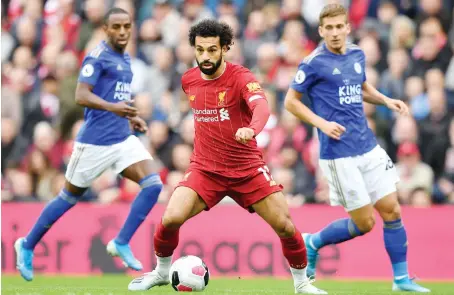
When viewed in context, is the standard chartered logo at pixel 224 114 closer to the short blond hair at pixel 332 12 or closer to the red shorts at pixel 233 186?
the red shorts at pixel 233 186

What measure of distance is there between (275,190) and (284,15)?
25.2ft

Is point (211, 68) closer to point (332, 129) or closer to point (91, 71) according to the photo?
point (332, 129)

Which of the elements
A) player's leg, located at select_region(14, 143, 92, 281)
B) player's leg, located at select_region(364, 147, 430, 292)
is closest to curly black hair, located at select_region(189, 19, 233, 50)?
player's leg, located at select_region(364, 147, 430, 292)

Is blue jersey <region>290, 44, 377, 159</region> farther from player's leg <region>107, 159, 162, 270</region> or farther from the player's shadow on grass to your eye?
the player's shadow on grass

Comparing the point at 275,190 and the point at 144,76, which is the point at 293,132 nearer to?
the point at 144,76

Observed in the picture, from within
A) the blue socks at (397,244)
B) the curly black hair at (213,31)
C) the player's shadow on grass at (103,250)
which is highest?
the curly black hair at (213,31)

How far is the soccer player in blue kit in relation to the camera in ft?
36.4

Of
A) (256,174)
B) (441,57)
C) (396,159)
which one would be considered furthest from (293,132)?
(256,174)

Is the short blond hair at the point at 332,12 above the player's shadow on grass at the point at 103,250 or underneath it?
above

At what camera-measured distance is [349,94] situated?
1114cm

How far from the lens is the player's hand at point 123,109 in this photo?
435 inches

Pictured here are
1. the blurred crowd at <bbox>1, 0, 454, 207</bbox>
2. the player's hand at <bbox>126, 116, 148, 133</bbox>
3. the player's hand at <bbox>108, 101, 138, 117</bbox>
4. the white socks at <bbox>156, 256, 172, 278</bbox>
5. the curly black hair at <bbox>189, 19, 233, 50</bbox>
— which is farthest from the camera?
the blurred crowd at <bbox>1, 0, 454, 207</bbox>

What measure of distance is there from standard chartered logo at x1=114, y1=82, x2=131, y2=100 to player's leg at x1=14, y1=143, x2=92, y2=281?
67cm

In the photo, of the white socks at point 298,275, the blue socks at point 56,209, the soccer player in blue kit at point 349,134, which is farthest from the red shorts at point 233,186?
the blue socks at point 56,209
